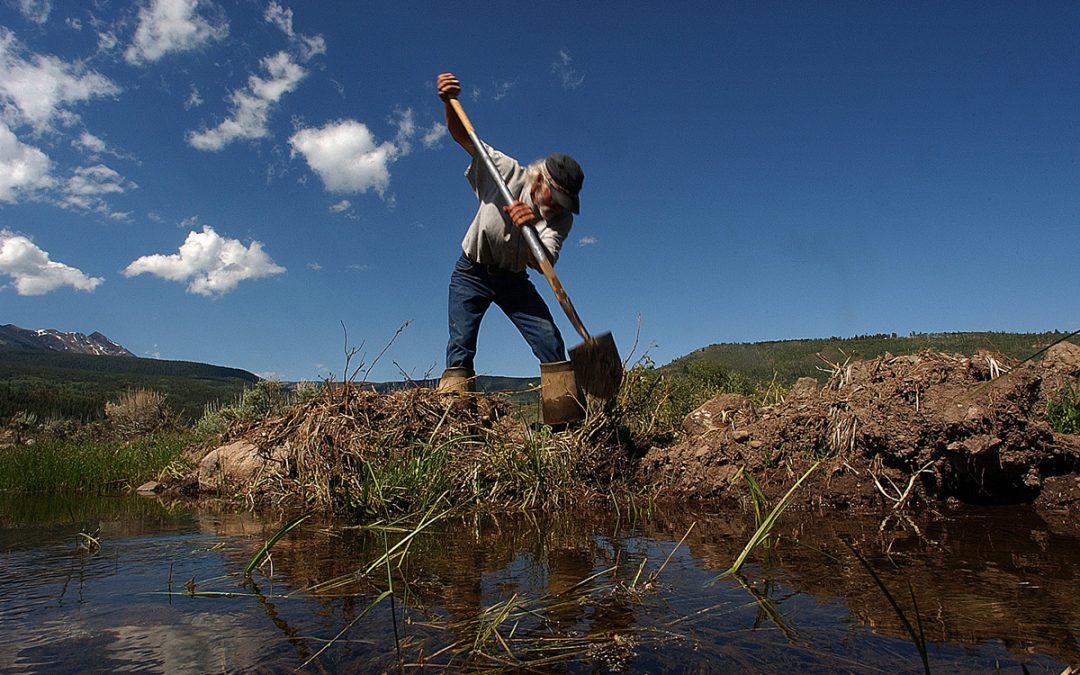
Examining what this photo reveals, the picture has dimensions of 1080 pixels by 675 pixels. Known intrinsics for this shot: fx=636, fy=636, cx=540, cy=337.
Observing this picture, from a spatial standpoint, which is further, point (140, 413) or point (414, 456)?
point (140, 413)

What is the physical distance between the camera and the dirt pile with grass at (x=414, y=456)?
318 centimetres

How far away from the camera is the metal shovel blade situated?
384 cm

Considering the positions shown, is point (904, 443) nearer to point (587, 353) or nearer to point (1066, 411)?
point (1066, 411)

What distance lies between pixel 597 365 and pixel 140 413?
15447 millimetres

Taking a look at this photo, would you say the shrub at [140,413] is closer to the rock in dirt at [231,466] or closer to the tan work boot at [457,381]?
the rock in dirt at [231,466]

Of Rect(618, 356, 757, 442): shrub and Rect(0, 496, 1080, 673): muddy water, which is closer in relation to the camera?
Rect(0, 496, 1080, 673): muddy water

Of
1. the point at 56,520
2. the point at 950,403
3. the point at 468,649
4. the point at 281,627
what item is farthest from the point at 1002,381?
the point at 56,520

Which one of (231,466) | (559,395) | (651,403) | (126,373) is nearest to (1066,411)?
(651,403)

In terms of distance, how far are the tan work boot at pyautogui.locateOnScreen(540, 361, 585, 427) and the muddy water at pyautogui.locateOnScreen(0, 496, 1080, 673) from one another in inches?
55.7

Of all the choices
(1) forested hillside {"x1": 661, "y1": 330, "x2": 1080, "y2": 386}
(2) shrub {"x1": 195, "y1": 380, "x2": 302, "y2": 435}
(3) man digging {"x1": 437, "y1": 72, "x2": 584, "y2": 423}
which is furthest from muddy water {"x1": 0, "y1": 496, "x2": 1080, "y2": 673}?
(1) forested hillside {"x1": 661, "y1": 330, "x2": 1080, "y2": 386}

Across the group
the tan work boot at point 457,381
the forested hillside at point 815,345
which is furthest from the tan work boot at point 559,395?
the forested hillside at point 815,345

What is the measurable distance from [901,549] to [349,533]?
207 cm

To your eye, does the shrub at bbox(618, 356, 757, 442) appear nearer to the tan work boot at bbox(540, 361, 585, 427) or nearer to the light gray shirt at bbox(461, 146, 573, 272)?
the tan work boot at bbox(540, 361, 585, 427)

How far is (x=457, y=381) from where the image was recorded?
4320mm
